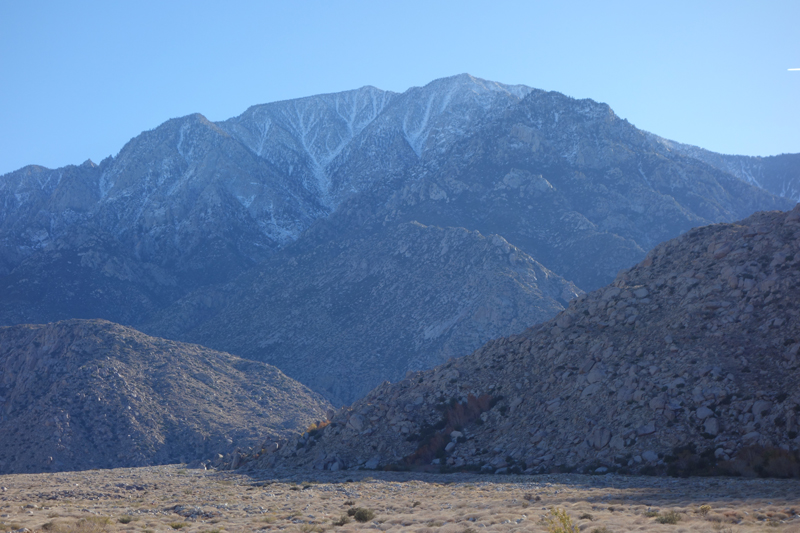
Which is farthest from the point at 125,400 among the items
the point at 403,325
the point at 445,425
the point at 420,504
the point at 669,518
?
the point at 669,518

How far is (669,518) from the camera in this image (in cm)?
1688

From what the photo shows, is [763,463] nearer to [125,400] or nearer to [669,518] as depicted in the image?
[669,518]

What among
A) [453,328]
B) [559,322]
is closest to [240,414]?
[453,328]

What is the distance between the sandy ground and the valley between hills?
180 mm

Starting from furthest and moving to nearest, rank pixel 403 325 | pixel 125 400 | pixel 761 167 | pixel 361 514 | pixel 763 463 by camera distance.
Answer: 1. pixel 761 167
2. pixel 403 325
3. pixel 125 400
4. pixel 763 463
5. pixel 361 514

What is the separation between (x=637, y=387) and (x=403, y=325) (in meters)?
53.3

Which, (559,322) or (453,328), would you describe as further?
(453,328)

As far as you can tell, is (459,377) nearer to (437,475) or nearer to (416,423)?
(416,423)

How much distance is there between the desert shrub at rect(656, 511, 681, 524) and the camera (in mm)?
16786

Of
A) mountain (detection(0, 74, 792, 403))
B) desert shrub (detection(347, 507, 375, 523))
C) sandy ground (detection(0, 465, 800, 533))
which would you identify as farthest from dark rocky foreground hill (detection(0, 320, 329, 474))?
desert shrub (detection(347, 507, 375, 523))

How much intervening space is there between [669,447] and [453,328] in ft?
166

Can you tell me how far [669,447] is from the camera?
26812 mm

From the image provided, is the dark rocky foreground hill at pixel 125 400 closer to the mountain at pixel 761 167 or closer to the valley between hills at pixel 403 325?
the valley between hills at pixel 403 325

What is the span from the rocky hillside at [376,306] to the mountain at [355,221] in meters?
0.30
